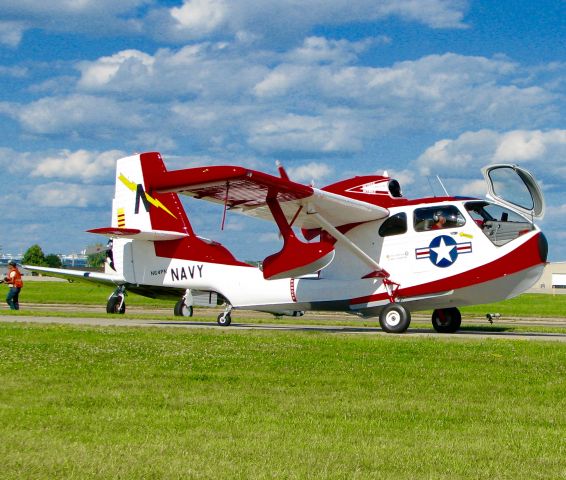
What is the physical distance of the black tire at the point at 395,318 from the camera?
18.2 m

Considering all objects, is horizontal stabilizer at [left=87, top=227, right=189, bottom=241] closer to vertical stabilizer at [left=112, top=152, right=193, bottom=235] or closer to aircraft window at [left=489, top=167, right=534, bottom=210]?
vertical stabilizer at [left=112, top=152, right=193, bottom=235]

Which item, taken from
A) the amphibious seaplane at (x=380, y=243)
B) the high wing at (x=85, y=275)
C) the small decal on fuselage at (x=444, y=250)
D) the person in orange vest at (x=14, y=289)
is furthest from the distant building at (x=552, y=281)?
the small decal on fuselage at (x=444, y=250)

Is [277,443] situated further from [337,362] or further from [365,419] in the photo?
[337,362]

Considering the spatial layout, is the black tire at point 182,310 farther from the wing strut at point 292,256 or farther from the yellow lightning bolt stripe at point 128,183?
the wing strut at point 292,256

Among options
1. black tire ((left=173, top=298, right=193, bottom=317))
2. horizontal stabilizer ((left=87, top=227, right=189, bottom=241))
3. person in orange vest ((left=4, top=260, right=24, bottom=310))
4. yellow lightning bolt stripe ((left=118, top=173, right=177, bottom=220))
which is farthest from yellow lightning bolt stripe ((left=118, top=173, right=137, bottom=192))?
person in orange vest ((left=4, top=260, right=24, bottom=310))

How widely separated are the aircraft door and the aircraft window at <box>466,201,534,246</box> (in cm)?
20

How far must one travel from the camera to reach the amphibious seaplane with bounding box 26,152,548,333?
17516 millimetres

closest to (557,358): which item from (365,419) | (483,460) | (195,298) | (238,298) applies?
(365,419)

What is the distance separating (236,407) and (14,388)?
253cm

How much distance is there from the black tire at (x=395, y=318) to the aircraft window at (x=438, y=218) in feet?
6.10

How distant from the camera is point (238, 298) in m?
21.2

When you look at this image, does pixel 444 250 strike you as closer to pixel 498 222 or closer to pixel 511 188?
pixel 498 222

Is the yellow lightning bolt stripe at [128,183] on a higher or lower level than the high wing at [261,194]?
higher

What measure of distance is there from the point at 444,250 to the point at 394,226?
4.60ft
